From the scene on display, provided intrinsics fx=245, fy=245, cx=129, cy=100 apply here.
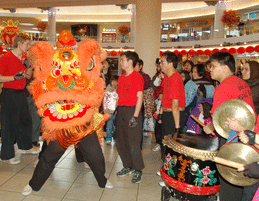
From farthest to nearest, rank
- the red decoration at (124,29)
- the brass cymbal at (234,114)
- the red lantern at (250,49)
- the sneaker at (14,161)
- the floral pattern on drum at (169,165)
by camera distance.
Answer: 1. the red decoration at (124,29)
2. the red lantern at (250,49)
3. the sneaker at (14,161)
4. the floral pattern on drum at (169,165)
5. the brass cymbal at (234,114)

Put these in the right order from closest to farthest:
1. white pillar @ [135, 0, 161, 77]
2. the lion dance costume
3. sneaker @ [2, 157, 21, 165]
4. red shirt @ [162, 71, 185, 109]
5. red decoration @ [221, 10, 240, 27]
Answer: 1. the lion dance costume
2. red shirt @ [162, 71, 185, 109]
3. sneaker @ [2, 157, 21, 165]
4. white pillar @ [135, 0, 161, 77]
5. red decoration @ [221, 10, 240, 27]

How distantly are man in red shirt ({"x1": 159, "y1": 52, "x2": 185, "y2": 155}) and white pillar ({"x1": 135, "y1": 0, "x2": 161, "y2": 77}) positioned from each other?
376cm

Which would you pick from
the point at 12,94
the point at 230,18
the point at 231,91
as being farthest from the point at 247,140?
the point at 230,18

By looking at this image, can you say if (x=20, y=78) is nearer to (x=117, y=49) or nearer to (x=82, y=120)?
(x=82, y=120)

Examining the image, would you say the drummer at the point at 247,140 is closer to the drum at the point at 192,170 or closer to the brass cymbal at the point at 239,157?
the brass cymbal at the point at 239,157

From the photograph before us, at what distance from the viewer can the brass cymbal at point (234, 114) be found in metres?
1.54

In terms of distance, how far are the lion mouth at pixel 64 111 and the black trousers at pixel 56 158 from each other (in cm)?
28

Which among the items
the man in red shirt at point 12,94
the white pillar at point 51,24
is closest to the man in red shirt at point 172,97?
the man in red shirt at point 12,94

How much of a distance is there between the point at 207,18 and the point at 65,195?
21800 millimetres

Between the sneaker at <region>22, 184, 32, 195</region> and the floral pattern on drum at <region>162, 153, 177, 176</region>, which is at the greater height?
the floral pattern on drum at <region>162, 153, 177, 176</region>

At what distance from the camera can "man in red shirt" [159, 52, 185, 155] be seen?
107 inches

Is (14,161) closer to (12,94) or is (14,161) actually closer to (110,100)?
(12,94)

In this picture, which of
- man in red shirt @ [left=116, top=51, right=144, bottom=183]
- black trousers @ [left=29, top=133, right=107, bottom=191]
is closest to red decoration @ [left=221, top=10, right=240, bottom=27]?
man in red shirt @ [left=116, top=51, right=144, bottom=183]

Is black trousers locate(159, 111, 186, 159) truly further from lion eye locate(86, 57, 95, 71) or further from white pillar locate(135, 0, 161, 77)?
white pillar locate(135, 0, 161, 77)
